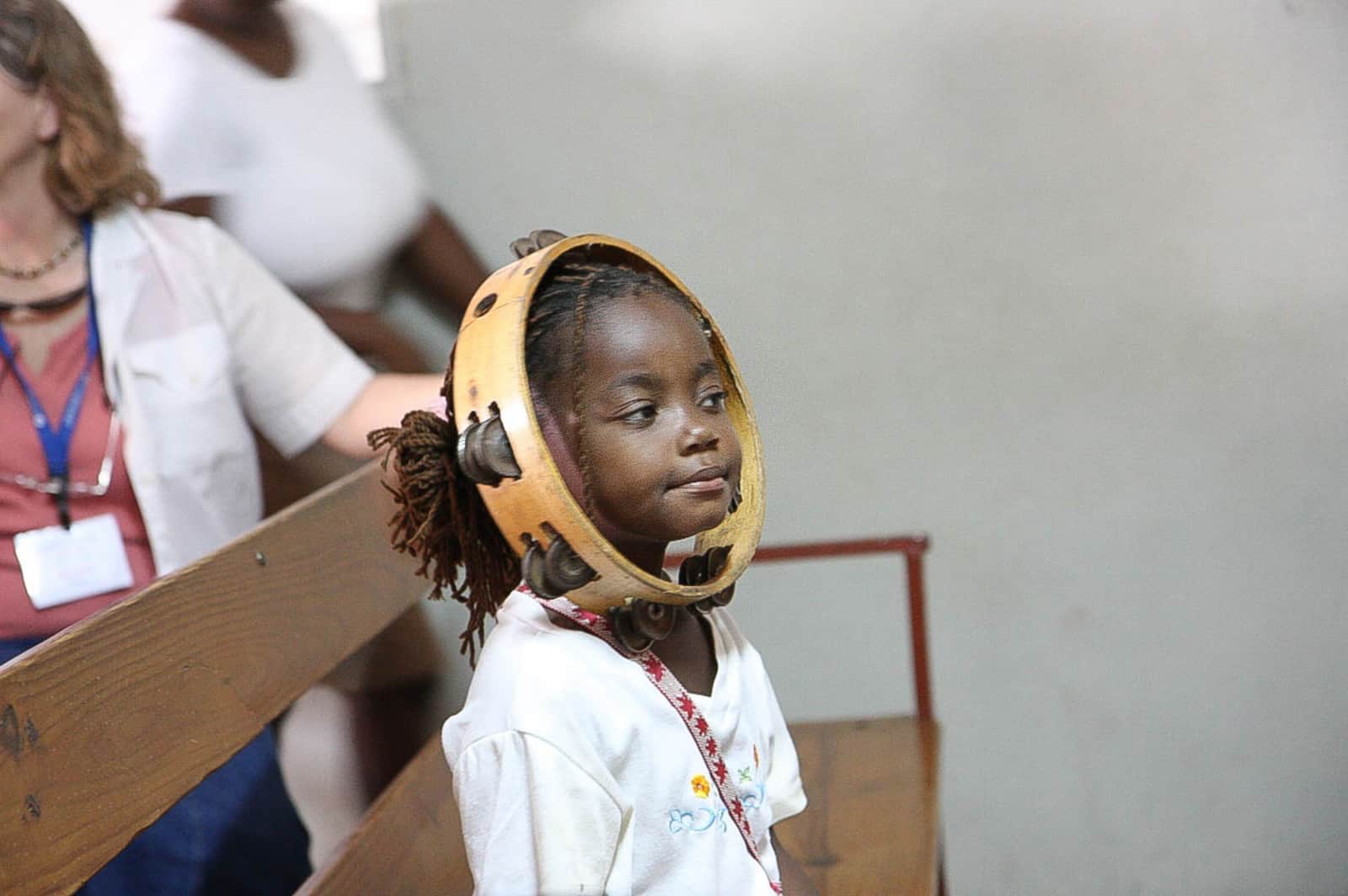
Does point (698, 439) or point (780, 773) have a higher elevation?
point (698, 439)

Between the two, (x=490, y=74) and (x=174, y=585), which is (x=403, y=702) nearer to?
(x=490, y=74)

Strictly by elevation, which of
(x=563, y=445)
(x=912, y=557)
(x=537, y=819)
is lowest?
(x=912, y=557)

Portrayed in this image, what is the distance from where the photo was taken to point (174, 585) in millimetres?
1453

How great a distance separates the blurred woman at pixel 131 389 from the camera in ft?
6.31

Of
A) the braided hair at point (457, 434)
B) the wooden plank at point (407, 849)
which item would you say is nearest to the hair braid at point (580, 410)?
the braided hair at point (457, 434)

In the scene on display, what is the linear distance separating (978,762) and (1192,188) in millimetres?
1149

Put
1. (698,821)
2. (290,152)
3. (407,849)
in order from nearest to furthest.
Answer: (698,821) → (407,849) → (290,152)

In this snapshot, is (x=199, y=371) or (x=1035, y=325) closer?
(x=199, y=371)

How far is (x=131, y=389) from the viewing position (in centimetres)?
206

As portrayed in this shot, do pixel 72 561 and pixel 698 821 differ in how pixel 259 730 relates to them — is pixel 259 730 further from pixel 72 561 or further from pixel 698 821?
pixel 698 821

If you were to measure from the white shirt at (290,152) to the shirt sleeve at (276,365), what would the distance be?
374 mm

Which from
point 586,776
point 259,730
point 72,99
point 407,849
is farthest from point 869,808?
point 72,99

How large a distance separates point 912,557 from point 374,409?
0.86 metres

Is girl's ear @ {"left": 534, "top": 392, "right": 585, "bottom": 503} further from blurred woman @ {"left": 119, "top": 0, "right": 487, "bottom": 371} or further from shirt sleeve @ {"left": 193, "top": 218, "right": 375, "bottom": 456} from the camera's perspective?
blurred woman @ {"left": 119, "top": 0, "right": 487, "bottom": 371}
